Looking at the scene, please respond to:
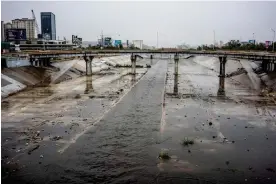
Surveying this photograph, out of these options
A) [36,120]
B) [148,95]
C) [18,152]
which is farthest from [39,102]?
[18,152]

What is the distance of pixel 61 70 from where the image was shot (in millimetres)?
104750

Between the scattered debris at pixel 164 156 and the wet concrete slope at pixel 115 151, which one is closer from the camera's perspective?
the wet concrete slope at pixel 115 151

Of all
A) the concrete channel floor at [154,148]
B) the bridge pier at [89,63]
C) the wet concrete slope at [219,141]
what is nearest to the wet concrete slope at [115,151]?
the concrete channel floor at [154,148]

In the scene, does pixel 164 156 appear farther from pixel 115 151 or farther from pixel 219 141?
pixel 219 141

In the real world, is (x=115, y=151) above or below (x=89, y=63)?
below

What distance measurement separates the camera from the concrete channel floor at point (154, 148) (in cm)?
2212

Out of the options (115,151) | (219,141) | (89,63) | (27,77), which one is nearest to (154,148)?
(115,151)

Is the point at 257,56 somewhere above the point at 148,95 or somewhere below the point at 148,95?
above

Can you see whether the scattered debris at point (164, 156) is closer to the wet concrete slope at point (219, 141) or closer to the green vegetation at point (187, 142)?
the wet concrete slope at point (219, 141)

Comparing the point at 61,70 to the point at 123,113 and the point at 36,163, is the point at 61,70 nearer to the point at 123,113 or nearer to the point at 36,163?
the point at 123,113

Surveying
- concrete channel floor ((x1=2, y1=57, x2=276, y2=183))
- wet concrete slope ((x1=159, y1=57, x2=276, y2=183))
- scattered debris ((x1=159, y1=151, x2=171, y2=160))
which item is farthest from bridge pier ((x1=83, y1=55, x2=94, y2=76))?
scattered debris ((x1=159, y1=151, x2=171, y2=160))

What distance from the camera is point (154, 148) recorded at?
27.9 meters

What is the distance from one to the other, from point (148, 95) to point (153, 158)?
34.7 meters

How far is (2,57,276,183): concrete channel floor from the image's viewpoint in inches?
871
